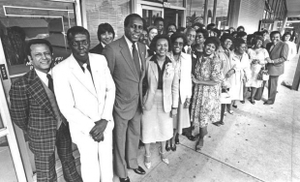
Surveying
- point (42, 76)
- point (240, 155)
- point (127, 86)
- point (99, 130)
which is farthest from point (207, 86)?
point (42, 76)

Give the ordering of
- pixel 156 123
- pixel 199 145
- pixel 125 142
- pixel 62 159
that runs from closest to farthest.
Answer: pixel 62 159, pixel 125 142, pixel 156 123, pixel 199 145

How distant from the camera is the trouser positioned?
1.58 metres

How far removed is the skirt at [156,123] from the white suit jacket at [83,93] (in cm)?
63

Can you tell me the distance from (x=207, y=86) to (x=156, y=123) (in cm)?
99

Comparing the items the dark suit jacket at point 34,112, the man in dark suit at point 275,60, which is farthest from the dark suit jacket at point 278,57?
the dark suit jacket at point 34,112

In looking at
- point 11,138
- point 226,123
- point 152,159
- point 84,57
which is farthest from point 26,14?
point 226,123

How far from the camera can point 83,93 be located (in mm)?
1518

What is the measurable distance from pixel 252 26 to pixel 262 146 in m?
9.12

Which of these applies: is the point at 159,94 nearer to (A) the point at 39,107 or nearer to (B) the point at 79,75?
(B) the point at 79,75

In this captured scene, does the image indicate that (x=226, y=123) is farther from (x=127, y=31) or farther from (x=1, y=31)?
(x=1, y=31)

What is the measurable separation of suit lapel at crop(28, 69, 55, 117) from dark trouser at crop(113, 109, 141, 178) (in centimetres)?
68

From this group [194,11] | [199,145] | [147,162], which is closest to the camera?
[147,162]

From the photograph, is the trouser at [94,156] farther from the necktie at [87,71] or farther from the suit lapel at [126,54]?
the suit lapel at [126,54]

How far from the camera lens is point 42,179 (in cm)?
168
